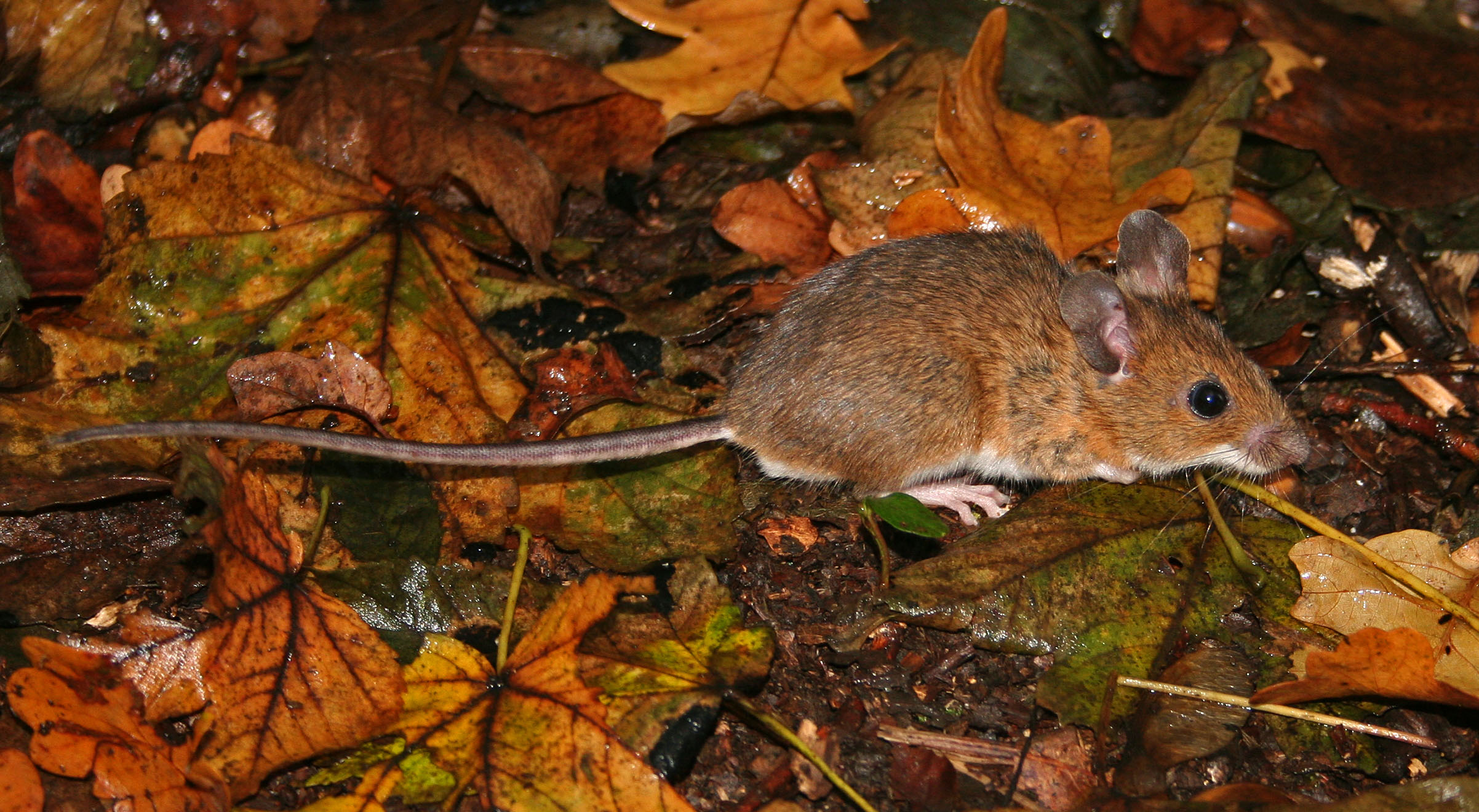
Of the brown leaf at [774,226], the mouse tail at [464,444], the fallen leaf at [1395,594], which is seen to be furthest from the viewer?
the brown leaf at [774,226]

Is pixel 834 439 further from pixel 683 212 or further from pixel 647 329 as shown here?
pixel 683 212

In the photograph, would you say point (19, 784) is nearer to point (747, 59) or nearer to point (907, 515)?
point (907, 515)

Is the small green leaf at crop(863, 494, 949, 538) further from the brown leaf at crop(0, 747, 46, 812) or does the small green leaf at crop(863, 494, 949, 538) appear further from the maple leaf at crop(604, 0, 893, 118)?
the brown leaf at crop(0, 747, 46, 812)

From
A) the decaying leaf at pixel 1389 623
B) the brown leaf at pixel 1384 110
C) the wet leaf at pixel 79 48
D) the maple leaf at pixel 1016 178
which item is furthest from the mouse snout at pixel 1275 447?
the wet leaf at pixel 79 48

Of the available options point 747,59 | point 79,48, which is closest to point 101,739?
point 79,48

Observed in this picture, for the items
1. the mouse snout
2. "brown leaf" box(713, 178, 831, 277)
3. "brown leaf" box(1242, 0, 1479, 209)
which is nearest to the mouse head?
the mouse snout

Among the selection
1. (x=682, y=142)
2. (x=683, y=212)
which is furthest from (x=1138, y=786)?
(x=682, y=142)

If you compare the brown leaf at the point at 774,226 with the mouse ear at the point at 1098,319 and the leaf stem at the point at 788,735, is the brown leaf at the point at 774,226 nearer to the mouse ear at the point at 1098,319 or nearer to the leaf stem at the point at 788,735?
the mouse ear at the point at 1098,319
